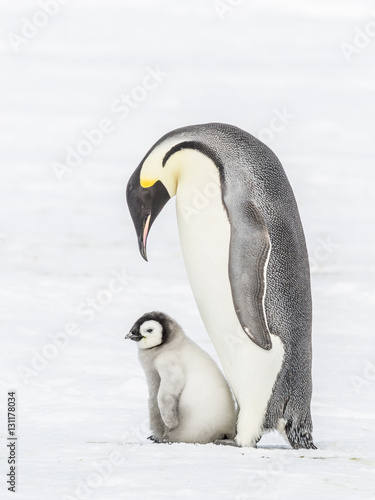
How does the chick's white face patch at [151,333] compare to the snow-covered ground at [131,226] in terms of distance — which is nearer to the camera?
the snow-covered ground at [131,226]

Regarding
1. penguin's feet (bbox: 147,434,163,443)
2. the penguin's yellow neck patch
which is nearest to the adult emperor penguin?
the penguin's yellow neck patch

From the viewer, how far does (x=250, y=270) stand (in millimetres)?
2768

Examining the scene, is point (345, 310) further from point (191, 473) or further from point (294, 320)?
point (191, 473)

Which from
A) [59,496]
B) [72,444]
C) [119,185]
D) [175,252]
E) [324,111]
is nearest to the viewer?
[59,496]

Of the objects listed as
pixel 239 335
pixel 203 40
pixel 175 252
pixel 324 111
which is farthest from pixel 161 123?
pixel 239 335

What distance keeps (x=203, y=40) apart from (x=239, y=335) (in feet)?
46.5

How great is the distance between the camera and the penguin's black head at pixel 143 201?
303 cm

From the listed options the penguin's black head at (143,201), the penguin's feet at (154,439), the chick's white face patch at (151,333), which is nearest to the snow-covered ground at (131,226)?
the penguin's feet at (154,439)

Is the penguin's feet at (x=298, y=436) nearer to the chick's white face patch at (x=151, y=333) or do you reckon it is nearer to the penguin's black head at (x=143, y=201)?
the chick's white face patch at (x=151, y=333)

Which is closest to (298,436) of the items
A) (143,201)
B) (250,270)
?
(250,270)

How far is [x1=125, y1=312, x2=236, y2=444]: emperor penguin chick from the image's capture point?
2793 mm

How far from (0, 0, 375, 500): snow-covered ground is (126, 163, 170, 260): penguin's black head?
66 cm

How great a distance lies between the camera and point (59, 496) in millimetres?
2051

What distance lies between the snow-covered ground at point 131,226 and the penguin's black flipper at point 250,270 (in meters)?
0.37
